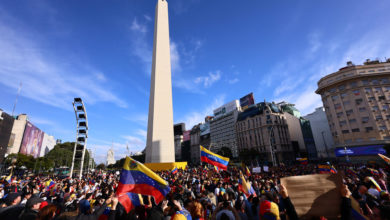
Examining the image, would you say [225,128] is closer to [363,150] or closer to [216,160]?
[363,150]

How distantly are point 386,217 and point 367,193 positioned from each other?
4318 mm

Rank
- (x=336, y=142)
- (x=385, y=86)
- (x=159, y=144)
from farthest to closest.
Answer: (x=336, y=142), (x=385, y=86), (x=159, y=144)

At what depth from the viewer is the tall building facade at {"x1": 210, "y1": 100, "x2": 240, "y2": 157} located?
297ft

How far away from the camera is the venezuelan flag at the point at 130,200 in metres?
4.32

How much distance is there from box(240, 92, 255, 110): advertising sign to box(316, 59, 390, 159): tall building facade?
36425 millimetres

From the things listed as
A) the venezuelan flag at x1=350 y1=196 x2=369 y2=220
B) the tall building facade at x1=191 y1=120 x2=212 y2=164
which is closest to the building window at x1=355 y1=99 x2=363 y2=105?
the venezuelan flag at x1=350 y1=196 x2=369 y2=220

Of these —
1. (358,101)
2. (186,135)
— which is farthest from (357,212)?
(186,135)

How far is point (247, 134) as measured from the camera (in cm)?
8081

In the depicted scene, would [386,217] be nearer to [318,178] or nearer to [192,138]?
[318,178]

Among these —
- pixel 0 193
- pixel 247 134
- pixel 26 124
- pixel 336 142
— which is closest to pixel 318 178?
pixel 0 193

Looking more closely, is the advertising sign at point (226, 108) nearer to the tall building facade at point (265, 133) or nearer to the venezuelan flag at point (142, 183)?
the tall building facade at point (265, 133)

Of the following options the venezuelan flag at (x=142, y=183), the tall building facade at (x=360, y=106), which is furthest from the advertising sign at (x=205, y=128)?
the venezuelan flag at (x=142, y=183)

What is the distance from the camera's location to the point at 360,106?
4716cm

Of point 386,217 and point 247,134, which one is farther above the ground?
point 247,134
